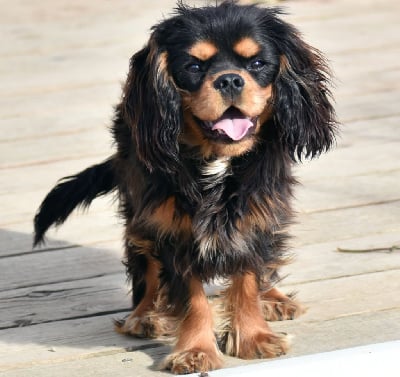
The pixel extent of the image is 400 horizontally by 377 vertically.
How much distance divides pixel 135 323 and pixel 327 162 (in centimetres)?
162

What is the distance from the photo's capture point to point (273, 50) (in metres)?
3.23

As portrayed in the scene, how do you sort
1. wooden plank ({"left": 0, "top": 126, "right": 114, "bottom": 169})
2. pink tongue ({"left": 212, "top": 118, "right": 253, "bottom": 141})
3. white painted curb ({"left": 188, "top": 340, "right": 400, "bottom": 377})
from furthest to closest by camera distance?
wooden plank ({"left": 0, "top": 126, "right": 114, "bottom": 169}), pink tongue ({"left": 212, "top": 118, "right": 253, "bottom": 141}), white painted curb ({"left": 188, "top": 340, "right": 400, "bottom": 377})

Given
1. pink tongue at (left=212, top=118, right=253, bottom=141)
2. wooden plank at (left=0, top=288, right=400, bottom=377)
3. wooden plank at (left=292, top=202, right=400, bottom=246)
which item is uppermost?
pink tongue at (left=212, top=118, right=253, bottom=141)

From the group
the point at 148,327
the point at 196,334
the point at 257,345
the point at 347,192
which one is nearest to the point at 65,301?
the point at 148,327

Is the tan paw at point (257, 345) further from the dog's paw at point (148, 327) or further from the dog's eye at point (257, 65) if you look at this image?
the dog's eye at point (257, 65)

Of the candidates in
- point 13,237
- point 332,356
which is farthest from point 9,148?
point 332,356

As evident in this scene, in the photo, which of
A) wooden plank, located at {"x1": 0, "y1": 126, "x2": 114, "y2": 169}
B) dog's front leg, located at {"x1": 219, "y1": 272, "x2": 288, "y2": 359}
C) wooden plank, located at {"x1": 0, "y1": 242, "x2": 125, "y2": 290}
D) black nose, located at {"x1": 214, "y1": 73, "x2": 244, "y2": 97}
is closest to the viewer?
black nose, located at {"x1": 214, "y1": 73, "x2": 244, "y2": 97}

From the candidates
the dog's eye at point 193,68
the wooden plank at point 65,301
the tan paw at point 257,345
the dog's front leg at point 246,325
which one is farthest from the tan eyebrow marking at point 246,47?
the wooden plank at point 65,301

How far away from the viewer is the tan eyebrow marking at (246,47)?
3.12 metres

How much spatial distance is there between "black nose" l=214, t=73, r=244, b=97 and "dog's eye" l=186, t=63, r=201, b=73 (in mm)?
98

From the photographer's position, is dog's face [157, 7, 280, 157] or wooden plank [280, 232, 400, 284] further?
wooden plank [280, 232, 400, 284]

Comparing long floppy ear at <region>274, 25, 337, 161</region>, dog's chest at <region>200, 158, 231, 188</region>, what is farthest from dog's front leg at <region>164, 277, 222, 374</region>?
long floppy ear at <region>274, 25, 337, 161</region>

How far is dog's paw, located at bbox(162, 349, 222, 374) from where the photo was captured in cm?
317

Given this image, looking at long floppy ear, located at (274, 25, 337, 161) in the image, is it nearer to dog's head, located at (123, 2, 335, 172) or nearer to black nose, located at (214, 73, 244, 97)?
dog's head, located at (123, 2, 335, 172)
